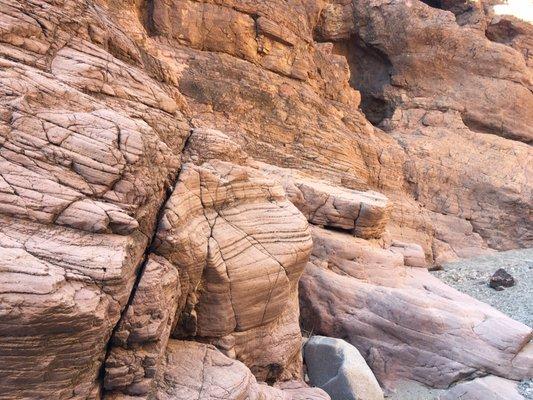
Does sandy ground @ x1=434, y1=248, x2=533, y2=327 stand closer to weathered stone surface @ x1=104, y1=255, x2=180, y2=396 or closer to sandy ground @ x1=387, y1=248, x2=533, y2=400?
sandy ground @ x1=387, y1=248, x2=533, y2=400

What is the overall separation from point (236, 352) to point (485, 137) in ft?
77.4

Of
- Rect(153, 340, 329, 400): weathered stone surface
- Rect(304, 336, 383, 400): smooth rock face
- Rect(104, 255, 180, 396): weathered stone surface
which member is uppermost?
Rect(104, 255, 180, 396): weathered stone surface

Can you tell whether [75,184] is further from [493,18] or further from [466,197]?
[493,18]

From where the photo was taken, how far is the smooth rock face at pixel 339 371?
9.70 metres

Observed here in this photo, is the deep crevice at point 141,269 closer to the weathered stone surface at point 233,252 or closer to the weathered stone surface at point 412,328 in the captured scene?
the weathered stone surface at point 233,252

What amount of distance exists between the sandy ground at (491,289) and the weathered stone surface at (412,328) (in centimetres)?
44

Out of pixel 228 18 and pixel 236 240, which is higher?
pixel 228 18

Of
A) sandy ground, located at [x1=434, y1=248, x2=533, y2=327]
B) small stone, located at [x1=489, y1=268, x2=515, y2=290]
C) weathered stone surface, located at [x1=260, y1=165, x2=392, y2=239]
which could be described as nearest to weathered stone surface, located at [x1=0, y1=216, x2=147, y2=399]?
weathered stone surface, located at [x1=260, y1=165, x2=392, y2=239]

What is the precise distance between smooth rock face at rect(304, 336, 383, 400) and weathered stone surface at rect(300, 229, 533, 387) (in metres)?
1.37

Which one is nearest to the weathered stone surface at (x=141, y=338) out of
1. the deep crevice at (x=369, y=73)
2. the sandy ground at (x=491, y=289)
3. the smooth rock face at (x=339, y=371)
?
the smooth rock face at (x=339, y=371)

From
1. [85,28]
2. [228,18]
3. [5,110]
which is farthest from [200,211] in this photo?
[228,18]

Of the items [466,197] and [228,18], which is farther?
[466,197]

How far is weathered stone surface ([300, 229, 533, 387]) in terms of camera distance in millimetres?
11039

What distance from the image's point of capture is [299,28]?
22984 millimetres
